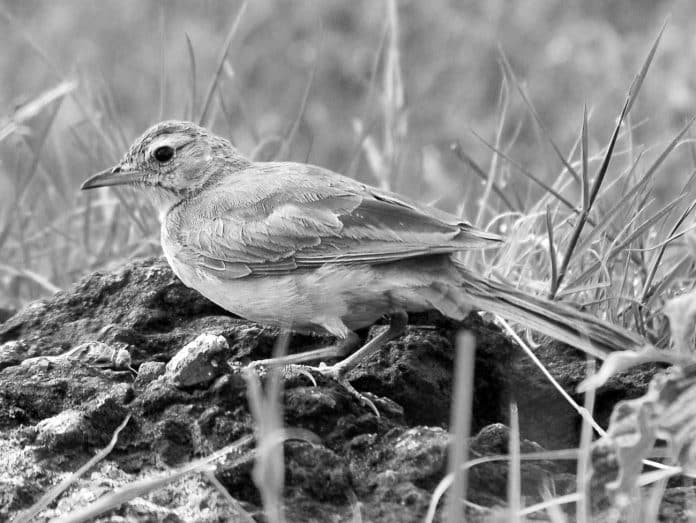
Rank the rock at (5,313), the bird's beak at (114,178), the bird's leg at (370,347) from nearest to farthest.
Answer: the bird's leg at (370,347)
the rock at (5,313)
the bird's beak at (114,178)

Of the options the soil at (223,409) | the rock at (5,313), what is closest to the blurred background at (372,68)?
the rock at (5,313)

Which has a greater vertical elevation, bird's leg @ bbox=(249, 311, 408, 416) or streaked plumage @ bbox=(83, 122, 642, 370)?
streaked plumage @ bbox=(83, 122, 642, 370)

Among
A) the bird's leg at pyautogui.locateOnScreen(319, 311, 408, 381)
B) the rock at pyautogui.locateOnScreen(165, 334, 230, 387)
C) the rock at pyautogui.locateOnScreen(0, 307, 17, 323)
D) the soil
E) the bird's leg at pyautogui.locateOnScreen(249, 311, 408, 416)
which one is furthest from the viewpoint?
the rock at pyautogui.locateOnScreen(0, 307, 17, 323)

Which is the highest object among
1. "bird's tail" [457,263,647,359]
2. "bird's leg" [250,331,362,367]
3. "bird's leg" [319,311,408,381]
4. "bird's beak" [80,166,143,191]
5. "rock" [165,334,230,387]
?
"bird's beak" [80,166,143,191]

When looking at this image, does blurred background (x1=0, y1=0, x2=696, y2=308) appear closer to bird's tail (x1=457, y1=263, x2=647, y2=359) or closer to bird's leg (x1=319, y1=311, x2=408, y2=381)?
bird's leg (x1=319, y1=311, x2=408, y2=381)

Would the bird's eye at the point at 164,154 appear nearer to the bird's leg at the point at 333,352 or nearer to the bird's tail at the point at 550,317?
the bird's leg at the point at 333,352

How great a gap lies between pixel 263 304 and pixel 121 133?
2.33 m

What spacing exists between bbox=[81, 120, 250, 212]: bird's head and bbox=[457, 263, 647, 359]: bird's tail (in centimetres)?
166

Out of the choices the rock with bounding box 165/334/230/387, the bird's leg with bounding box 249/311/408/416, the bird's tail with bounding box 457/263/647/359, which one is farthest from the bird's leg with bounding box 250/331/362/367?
the rock with bounding box 165/334/230/387

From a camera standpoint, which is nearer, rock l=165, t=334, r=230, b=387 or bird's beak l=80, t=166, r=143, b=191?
rock l=165, t=334, r=230, b=387

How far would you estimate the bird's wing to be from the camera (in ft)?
15.1

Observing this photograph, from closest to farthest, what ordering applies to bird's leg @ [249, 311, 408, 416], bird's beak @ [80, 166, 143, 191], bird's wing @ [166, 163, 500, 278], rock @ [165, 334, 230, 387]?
rock @ [165, 334, 230, 387], bird's leg @ [249, 311, 408, 416], bird's wing @ [166, 163, 500, 278], bird's beak @ [80, 166, 143, 191]

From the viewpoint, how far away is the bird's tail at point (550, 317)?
3986 mm

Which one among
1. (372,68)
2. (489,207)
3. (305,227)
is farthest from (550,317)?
(372,68)
